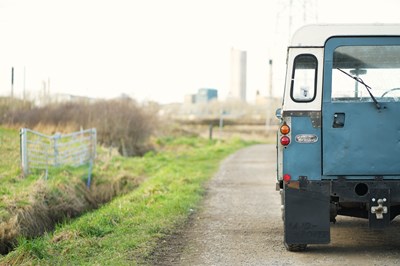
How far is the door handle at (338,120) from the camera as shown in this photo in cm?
845

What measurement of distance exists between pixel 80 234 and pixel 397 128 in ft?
15.8

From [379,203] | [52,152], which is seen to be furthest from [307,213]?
[52,152]

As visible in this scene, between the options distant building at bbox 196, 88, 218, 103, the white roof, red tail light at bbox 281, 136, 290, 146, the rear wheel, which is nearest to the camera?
the white roof

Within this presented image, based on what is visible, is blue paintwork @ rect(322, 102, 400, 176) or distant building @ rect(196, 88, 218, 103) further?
distant building @ rect(196, 88, 218, 103)

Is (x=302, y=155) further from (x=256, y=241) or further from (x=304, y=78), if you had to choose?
(x=256, y=241)

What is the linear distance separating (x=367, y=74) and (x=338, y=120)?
747 millimetres

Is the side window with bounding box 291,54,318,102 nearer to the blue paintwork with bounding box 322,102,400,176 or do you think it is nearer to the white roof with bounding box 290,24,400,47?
the white roof with bounding box 290,24,400,47

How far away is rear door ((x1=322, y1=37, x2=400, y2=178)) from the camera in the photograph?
27.5 feet

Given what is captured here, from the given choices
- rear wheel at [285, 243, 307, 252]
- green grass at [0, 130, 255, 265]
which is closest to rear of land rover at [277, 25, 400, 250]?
rear wheel at [285, 243, 307, 252]

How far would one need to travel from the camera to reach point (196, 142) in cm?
4112

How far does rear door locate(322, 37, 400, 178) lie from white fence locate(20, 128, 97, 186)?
10.2m

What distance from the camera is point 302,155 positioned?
857cm

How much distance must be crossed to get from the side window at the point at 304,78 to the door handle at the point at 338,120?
0.37 m

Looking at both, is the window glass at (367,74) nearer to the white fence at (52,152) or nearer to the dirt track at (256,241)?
the dirt track at (256,241)
